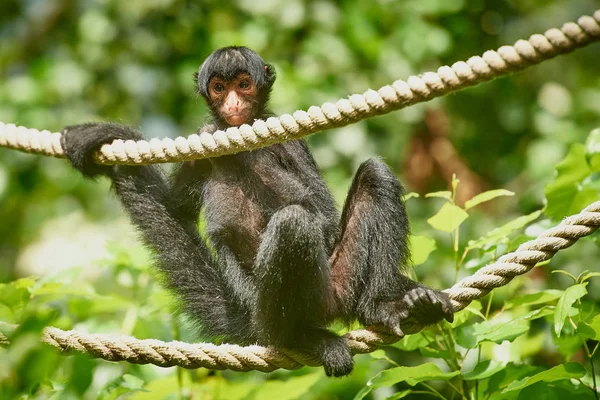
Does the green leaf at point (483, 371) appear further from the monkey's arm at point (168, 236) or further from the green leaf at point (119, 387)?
the green leaf at point (119, 387)

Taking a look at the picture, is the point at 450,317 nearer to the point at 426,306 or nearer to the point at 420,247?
the point at 426,306

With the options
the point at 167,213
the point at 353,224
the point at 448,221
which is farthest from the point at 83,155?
the point at 448,221

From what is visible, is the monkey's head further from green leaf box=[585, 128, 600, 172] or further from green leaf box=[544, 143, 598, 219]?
green leaf box=[585, 128, 600, 172]

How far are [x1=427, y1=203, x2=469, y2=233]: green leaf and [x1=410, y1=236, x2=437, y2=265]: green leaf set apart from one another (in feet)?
0.84

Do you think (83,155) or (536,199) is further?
(536,199)

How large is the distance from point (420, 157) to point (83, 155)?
18.7 ft

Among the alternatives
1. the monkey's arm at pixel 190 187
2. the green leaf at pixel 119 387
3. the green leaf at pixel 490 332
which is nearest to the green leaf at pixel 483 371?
the green leaf at pixel 490 332

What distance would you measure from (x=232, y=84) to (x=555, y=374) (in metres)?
2.86

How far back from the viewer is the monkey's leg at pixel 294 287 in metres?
4.05

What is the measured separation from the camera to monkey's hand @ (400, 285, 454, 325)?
4043 millimetres

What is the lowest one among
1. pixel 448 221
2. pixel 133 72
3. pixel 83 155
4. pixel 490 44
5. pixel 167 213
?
pixel 448 221

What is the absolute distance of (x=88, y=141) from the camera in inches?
191

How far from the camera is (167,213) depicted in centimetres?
501

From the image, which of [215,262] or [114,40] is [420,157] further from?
[215,262]
